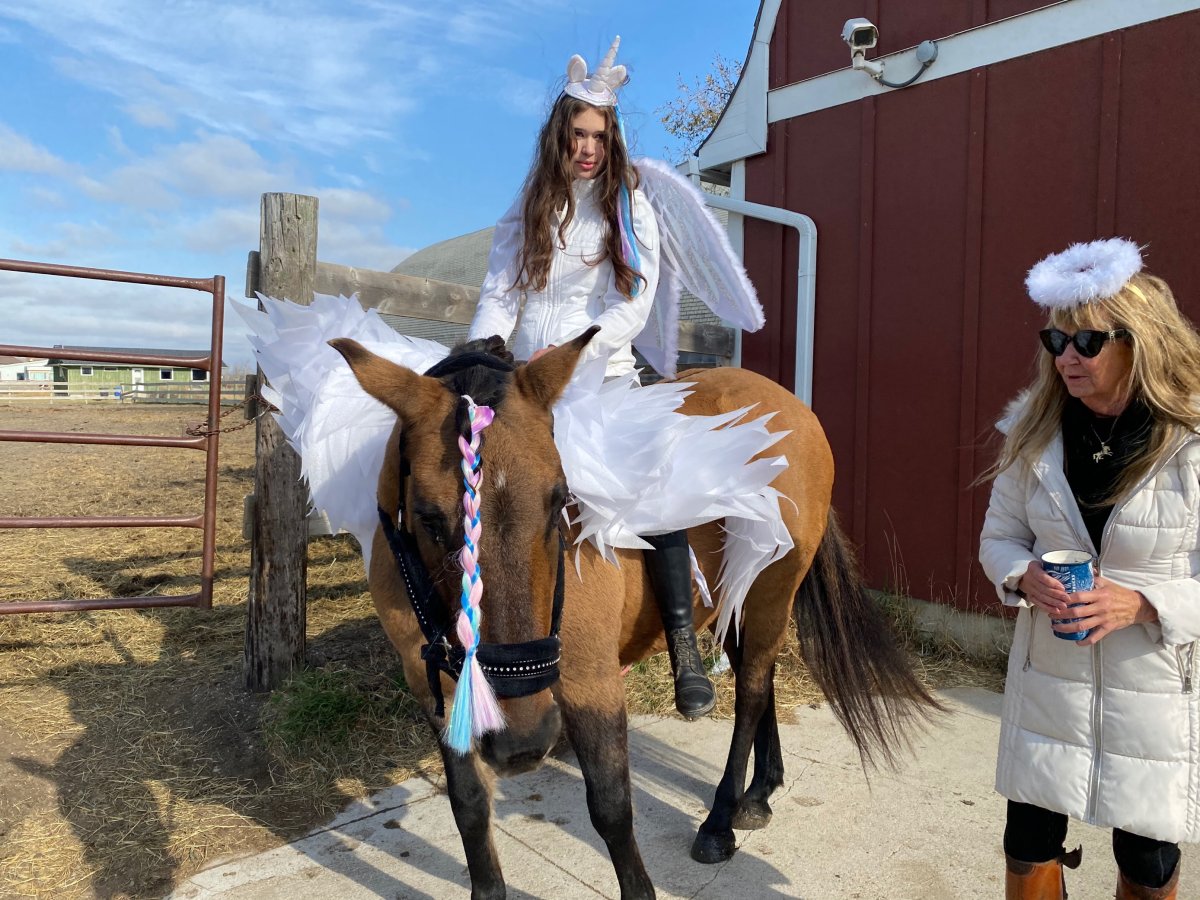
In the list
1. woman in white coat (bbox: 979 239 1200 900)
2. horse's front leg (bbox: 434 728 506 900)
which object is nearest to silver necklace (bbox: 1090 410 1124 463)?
woman in white coat (bbox: 979 239 1200 900)

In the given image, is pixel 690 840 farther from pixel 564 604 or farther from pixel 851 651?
pixel 564 604

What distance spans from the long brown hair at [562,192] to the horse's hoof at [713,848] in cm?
181

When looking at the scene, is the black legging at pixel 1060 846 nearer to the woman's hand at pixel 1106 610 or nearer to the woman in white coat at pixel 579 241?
the woman's hand at pixel 1106 610

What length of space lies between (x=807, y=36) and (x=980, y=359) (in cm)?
242

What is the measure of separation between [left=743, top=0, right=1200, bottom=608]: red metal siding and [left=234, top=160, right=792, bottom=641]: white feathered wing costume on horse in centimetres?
255

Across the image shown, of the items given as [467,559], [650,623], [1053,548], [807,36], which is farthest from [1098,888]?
[807,36]

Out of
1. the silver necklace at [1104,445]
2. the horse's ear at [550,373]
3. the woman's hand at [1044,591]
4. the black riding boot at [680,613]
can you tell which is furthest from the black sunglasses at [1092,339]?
the black riding boot at [680,613]

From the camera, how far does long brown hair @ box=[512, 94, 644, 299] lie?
261 cm

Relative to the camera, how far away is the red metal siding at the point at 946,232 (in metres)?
3.97

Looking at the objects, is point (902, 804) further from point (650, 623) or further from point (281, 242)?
point (281, 242)

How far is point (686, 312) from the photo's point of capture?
7.56m

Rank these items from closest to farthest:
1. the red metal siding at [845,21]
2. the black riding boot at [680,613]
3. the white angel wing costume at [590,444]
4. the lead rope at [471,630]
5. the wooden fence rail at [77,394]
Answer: the lead rope at [471,630], the white angel wing costume at [590,444], the black riding boot at [680,613], the red metal siding at [845,21], the wooden fence rail at [77,394]

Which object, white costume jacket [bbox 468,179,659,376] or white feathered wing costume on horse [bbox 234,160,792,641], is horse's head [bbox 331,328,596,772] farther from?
white costume jacket [bbox 468,179,659,376]

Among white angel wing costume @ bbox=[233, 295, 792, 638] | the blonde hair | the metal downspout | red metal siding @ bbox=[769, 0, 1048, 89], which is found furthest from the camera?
the metal downspout
